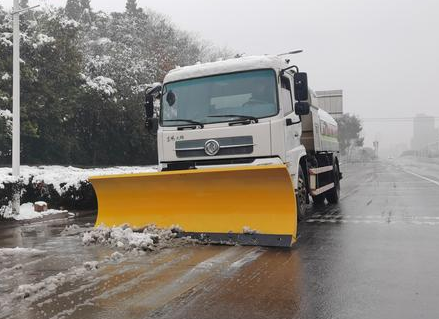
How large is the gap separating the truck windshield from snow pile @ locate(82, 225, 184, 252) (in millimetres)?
1945

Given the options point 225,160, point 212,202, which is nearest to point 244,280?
point 212,202

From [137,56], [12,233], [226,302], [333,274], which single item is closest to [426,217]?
[333,274]

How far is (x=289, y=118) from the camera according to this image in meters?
8.24

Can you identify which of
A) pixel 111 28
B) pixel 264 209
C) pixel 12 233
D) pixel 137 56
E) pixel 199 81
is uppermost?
pixel 111 28

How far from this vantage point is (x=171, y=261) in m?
6.37

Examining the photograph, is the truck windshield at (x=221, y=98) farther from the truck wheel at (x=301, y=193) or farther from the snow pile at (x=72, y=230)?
the snow pile at (x=72, y=230)

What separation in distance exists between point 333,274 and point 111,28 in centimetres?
3812

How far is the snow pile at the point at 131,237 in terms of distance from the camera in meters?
7.11

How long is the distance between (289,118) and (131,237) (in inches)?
129

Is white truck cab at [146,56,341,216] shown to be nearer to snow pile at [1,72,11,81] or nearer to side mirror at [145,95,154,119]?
side mirror at [145,95,154,119]

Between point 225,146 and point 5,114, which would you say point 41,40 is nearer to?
point 5,114

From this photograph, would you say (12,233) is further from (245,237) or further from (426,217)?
(426,217)

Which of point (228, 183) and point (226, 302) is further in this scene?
point (228, 183)

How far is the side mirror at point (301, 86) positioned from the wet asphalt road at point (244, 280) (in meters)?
2.41
